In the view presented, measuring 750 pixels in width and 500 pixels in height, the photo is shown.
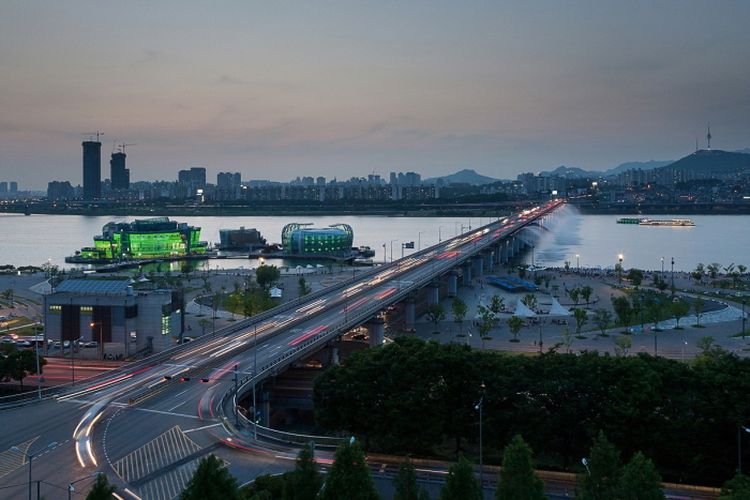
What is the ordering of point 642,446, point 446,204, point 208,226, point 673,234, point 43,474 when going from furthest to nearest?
point 446,204, point 208,226, point 673,234, point 642,446, point 43,474

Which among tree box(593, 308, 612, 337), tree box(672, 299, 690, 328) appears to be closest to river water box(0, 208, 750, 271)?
tree box(672, 299, 690, 328)

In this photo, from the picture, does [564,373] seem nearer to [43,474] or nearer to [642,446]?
[642,446]

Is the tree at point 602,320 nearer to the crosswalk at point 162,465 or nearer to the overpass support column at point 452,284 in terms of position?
the overpass support column at point 452,284

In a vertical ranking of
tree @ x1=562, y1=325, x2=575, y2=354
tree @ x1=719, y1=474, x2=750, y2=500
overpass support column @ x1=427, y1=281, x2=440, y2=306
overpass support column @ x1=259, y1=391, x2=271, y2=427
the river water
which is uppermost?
the river water

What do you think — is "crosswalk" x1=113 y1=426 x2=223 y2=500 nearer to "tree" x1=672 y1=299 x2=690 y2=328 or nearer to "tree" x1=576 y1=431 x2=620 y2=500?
"tree" x1=576 y1=431 x2=620 y2=500

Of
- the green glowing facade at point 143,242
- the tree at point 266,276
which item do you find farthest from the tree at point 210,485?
the green glowing facade at point 143,242

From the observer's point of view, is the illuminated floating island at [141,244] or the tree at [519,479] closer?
the tree at [519,479]

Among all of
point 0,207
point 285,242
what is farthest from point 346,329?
point 0,207
